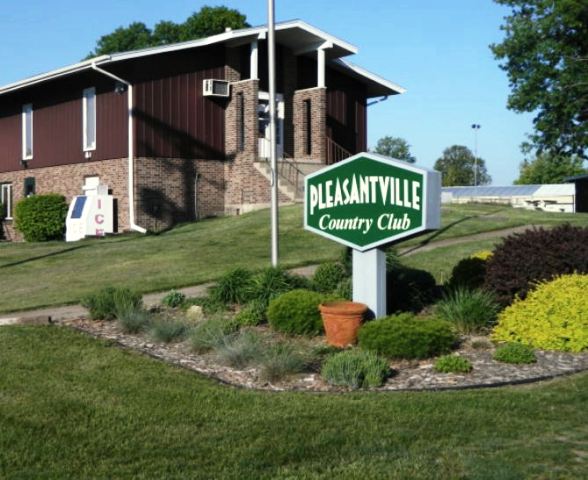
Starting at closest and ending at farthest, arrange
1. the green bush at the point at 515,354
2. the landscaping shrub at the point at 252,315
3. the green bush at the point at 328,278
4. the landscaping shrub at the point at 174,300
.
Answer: the green bush at the point at 515,354 < the landscaping shrub at the point at 252,315 < the green bush at the point at 328,278 < the landscaping shrub at the point at 174,300

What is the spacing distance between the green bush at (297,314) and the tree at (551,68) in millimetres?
31032

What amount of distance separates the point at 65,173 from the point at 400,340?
22.4 meters

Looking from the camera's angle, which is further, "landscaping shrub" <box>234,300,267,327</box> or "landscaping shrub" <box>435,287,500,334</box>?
"landscaping shrub" <box>234,300,267,327</box>

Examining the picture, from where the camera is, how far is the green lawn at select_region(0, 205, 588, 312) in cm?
1397

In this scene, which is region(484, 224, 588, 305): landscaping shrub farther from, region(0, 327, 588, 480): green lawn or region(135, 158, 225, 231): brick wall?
region(135, 158, 225, 231): brick wall

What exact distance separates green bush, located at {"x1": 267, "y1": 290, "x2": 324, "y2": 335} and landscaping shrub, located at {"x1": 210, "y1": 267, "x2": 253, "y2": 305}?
1.53 m

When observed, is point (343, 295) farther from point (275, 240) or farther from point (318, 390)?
point (318, 390)

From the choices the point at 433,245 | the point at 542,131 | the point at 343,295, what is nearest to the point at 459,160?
the point at 542,131

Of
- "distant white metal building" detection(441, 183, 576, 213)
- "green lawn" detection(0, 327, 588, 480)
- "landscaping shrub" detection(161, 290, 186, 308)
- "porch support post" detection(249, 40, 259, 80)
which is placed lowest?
"green lawn" detection(0, 327, 588, 480)

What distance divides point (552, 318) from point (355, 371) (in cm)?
264

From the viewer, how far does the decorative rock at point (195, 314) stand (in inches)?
396

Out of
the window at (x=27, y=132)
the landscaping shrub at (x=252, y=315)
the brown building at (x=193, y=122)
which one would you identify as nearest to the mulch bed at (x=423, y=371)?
the landscaping shrub at (x=252, y=315)

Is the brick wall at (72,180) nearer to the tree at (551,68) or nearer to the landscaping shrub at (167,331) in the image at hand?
the landscaping shrub at (167,331)

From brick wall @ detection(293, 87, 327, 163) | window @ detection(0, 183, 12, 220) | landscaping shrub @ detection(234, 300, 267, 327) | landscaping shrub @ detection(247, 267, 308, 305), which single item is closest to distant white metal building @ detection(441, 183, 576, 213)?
brick wall @ detection(293, 87, 327, 163)
